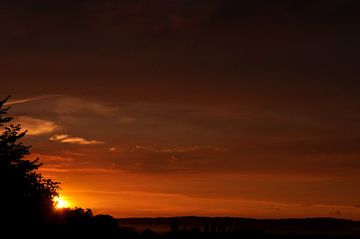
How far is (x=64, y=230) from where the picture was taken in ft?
182

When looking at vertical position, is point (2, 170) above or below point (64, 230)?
above

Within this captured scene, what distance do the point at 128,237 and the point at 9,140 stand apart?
84.6ft

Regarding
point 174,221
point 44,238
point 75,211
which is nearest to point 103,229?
point 75,211

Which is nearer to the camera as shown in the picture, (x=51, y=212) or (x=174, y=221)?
(x=51, y=212)

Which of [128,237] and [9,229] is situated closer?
[9,229]

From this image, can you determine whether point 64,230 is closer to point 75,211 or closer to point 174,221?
point 75,211

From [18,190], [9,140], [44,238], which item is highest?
[9,140]

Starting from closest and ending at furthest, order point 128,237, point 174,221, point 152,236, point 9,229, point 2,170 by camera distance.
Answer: point 9,229 → point 2,170 → point 174,221 → point 128,237 → point 152,236

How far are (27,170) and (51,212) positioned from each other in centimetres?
382

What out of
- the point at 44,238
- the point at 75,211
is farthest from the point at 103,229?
the point at 44,238

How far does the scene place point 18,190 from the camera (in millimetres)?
51625

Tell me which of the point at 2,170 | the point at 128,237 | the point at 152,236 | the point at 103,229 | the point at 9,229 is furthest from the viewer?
the point at 152,236

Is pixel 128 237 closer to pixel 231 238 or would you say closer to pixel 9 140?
pixel 231 238

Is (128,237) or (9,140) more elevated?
(9,140)
